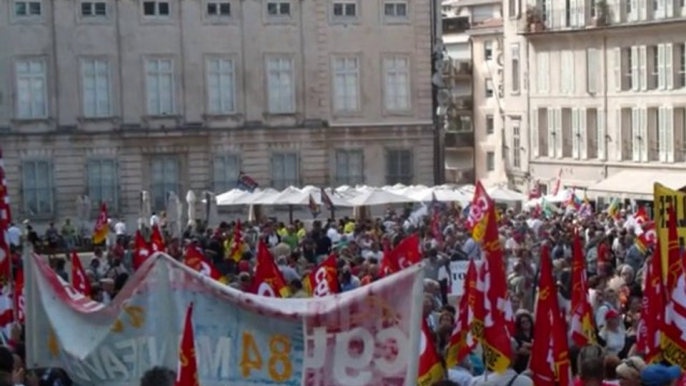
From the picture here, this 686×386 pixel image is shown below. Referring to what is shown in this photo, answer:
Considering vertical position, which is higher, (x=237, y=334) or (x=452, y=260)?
(x=237, y=334)

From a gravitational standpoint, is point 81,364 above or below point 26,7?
below

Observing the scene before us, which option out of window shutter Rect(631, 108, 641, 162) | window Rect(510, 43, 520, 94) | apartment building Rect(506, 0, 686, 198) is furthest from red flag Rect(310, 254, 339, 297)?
window Rect(510, 43, 520, 94)

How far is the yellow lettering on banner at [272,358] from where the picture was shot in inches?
478

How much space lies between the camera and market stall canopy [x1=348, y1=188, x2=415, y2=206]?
44.0m

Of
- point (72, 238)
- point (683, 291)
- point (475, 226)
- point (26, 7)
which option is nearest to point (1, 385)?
point (683, 291)

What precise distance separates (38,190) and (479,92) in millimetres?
25388

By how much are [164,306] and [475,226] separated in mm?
16161

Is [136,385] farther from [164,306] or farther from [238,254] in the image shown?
[238,254]

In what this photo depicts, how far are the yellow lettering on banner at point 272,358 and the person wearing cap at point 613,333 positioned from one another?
553 centimetres

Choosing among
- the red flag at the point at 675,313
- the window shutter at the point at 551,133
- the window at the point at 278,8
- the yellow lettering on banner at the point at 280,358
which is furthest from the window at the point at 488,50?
the yellow lettering on banner at the point at 280,358

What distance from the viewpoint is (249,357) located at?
1231cm

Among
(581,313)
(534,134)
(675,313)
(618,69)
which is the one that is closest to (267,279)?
(581,313)

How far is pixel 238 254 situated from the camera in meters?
32.1

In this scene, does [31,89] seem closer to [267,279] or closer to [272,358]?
[267,279]
